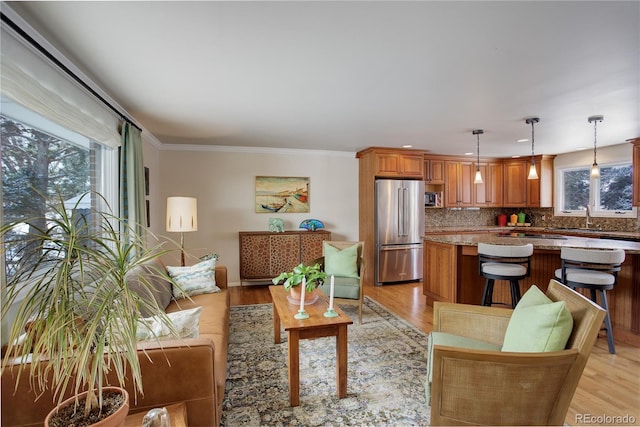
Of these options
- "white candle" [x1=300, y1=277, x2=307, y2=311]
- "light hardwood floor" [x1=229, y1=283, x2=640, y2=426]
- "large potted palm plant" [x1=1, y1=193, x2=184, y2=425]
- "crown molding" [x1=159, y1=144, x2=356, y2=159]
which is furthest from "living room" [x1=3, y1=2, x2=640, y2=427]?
"white candle" [x1=300, y1=277, x2=307, y2=311]

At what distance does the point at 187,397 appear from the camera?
1.42m

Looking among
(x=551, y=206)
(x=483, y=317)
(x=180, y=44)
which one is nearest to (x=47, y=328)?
(x=180, y=44)

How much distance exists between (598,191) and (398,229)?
11.7ft

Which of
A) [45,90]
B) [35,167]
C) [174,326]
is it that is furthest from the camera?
[35,167]

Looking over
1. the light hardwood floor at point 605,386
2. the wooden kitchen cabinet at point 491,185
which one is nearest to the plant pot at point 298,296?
the light hardwood floor at point 605,386

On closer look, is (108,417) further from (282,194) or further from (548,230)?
(548,230)

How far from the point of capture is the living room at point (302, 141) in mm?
2371

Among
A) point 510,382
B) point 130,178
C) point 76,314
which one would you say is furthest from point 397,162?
point 76,314

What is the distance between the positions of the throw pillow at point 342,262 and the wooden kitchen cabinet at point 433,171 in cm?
289

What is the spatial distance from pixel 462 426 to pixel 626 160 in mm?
5756

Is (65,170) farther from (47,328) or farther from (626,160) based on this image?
(626,160)

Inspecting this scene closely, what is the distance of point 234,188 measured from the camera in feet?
17.1

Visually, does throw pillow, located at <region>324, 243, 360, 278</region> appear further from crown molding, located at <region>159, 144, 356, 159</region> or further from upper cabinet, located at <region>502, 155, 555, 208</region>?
upper cabinet, located at <region>502, 155, 555, 208</region>

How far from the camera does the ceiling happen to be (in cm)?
156
